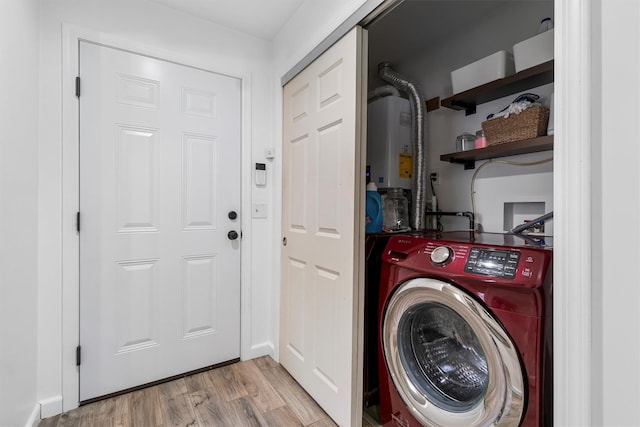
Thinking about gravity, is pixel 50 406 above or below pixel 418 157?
below

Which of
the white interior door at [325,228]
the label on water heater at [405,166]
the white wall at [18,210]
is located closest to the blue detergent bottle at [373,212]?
the white interior door at [325,228]

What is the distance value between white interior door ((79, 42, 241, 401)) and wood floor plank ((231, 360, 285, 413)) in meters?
0.13

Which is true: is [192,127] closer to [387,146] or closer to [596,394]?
[387,146]

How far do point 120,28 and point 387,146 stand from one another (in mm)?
1802

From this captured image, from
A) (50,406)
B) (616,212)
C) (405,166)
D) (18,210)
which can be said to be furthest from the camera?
(405,166)

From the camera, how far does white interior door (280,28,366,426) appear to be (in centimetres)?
144

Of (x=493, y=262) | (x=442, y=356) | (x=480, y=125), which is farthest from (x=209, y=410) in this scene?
(x=480, y=125)

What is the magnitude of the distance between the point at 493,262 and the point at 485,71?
4.05ft

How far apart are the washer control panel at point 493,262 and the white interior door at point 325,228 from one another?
51 cm

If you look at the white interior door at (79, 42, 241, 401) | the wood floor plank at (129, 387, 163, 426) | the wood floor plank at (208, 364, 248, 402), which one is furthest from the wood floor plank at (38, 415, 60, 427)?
the wood floor plank at (208, 364, 248, 402)

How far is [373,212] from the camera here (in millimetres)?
1772

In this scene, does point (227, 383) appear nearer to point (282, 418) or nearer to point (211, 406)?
point (211, 406)

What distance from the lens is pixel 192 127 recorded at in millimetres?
1961

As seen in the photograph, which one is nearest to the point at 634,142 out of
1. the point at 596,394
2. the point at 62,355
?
the point at 596,394
